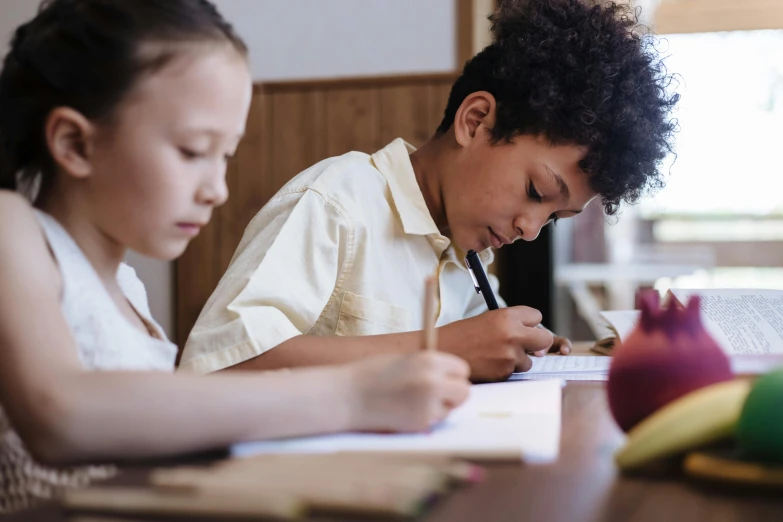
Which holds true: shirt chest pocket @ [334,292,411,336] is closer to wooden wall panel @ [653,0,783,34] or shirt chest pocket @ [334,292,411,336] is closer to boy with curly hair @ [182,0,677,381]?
boy with curly hair @ [182,0,677,381]

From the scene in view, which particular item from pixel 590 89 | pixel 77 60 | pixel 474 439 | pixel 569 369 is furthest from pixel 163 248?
pixel 590 89

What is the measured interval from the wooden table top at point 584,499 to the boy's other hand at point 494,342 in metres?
0.42

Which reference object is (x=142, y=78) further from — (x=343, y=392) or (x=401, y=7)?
(x=401, y=7)

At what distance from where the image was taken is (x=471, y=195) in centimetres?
129

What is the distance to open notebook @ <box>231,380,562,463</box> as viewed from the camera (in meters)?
0.55

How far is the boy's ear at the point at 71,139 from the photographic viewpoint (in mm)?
683

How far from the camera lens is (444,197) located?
135 centimetres

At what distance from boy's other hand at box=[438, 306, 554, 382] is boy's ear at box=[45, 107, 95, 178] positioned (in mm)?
473

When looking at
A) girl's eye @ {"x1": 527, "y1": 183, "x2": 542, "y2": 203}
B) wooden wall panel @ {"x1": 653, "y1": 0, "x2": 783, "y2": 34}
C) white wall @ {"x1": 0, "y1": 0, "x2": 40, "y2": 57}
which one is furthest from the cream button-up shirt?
white wall @ {"x1": 0, "y1": 0, "x2": 40, "y2": 57}

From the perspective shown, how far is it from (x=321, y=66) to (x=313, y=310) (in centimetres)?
153

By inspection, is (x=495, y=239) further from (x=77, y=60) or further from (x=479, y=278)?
(x=77, y=60)

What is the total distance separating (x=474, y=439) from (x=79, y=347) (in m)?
0.31

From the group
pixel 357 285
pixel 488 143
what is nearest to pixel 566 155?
pixel 488 143

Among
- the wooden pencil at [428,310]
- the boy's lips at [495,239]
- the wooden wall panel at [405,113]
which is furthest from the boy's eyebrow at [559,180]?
the wooden wall panel at [405,113]
